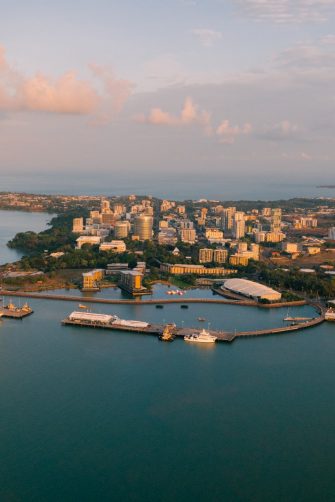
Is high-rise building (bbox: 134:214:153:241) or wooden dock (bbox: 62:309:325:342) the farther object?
high-rise building (bbox: 134:214:153:241)

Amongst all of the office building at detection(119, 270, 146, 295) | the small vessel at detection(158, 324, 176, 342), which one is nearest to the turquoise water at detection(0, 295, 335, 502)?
the small vessel at detection(158, 324, 176, 342)

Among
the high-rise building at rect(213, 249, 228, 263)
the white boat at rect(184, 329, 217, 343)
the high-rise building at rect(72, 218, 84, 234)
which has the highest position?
the high-rise building at rect(72, 218, 84, 234)

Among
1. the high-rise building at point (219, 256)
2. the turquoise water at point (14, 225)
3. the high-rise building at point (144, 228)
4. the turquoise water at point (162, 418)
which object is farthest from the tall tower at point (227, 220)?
the turquoise water at point (162, 418)

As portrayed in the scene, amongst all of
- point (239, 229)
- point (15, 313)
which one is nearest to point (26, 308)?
point (15, 313)

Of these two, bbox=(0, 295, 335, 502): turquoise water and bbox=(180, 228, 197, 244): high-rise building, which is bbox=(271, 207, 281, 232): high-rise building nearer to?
bbox=(180, 228, 197, 244): high-rise building

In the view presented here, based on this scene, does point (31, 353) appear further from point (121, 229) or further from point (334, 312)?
point (121, 229)

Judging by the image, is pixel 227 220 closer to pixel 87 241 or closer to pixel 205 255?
pixel 87 241

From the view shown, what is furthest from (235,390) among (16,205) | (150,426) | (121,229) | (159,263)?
(16,205)
